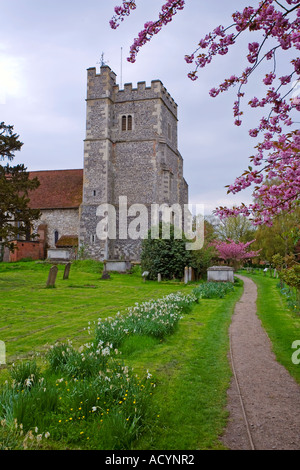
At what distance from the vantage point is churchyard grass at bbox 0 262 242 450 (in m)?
3.40

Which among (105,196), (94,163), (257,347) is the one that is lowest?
(257,347)

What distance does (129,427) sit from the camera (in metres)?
3.46

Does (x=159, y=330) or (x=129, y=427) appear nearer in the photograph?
(x=129, y=427)

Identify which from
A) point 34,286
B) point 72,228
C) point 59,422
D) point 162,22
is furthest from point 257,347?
point 72,228

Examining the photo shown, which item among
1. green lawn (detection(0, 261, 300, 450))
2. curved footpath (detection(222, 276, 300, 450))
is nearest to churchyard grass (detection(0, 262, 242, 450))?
green lawn (detection(0, 261, 300, 450))

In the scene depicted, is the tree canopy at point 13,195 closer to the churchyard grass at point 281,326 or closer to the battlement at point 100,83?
the churchyard grass at point 281,326

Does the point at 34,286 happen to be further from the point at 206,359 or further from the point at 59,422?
the point at 59,422

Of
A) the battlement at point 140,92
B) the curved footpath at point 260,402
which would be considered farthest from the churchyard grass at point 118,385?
the battlement at point 140,92

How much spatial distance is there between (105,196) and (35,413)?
1063 inches

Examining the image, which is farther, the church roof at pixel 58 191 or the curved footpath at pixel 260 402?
the church roof at pixel 58 191

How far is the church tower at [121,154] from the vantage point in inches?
1182

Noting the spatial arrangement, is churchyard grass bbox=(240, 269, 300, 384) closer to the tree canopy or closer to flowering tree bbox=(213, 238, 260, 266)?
the tree canopy

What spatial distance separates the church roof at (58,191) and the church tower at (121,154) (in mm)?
2885

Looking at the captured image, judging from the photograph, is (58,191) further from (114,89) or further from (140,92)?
(140,92)
